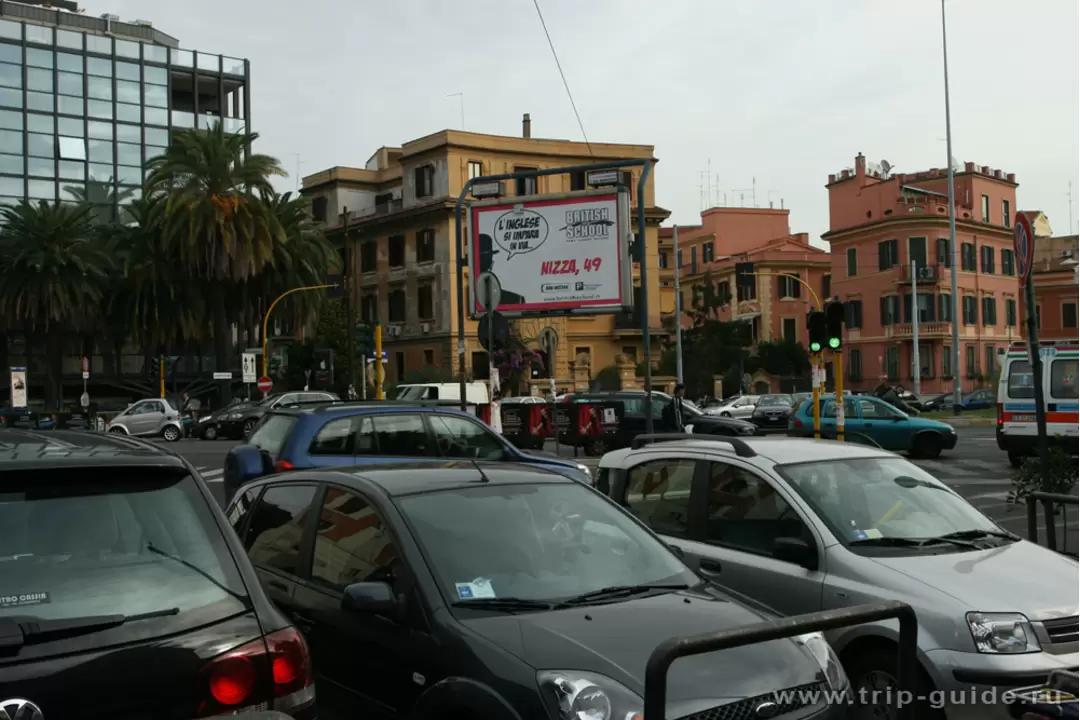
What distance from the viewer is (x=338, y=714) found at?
4.95 metres

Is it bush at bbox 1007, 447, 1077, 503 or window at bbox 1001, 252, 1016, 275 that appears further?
window at bbox 1001, 252, 1016, 275

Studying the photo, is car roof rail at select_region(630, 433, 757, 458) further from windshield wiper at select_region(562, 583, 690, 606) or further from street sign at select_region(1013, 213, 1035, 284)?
street sign at select_region(1013, 213, 1035, 284)

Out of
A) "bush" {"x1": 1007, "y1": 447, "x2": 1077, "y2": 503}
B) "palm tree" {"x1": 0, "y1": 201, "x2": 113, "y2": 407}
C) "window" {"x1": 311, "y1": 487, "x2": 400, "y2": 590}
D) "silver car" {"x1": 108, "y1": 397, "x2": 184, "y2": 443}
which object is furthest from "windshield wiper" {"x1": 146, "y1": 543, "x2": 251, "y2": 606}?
"palm tree" {"x1": 0, "y1": 201, "x2": 113, "y2": 407}

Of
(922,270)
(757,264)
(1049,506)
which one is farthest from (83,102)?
(1049,506)

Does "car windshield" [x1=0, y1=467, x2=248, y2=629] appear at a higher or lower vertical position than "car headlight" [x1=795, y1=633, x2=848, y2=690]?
higher

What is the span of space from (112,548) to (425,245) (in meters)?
60.7

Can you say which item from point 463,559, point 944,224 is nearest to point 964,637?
point 463,559

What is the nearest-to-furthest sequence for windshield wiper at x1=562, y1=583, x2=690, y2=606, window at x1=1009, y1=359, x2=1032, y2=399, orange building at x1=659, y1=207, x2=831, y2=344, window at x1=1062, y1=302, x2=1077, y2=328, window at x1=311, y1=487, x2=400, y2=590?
windshield wiper at x1=562, y1=583, x2=690, y2=606 → window at x1=311, y1=487, x2=400, y2=590 → window at x1=1009, y1=359, x2=1032, y2=399 → window at x1=1062, y1=302, x2=1077, y2=328 → orange building at x1=659, y1=207, x2=831, y2=344

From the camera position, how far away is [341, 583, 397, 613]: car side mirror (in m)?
4.41

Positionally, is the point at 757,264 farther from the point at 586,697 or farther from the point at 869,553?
the point at 586,697

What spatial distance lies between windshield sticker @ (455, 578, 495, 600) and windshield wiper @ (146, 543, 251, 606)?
1.21 metres

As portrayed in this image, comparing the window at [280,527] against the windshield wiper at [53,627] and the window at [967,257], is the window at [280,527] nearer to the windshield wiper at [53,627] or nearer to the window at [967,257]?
the windshield wiper at [53,627]

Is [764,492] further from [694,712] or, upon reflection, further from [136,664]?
[136,664]

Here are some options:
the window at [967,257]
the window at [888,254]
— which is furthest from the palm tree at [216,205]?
the window at [967,257]
